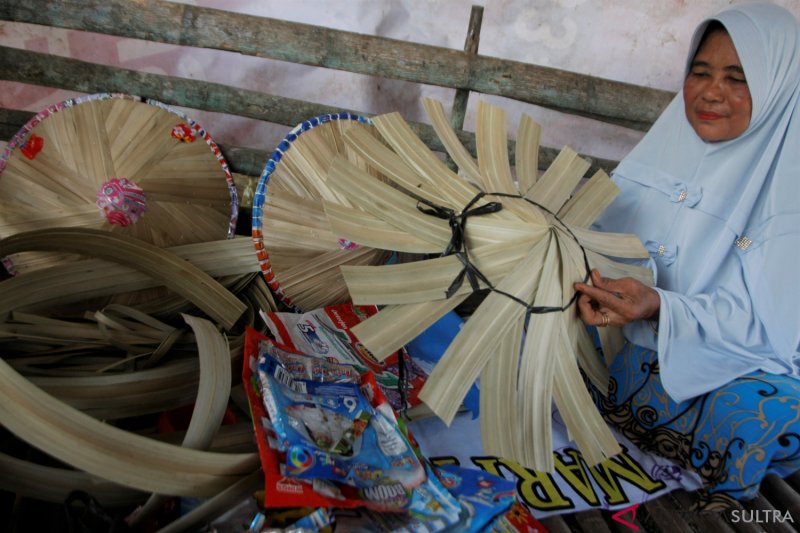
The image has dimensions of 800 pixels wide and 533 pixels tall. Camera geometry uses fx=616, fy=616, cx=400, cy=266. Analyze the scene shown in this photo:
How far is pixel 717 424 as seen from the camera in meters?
1.57

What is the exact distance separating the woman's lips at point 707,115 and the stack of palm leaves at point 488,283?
1.38 ft

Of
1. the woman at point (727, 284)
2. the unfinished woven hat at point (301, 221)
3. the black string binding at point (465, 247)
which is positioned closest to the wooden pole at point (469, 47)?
the unfinished woven hat at point (301, 221)

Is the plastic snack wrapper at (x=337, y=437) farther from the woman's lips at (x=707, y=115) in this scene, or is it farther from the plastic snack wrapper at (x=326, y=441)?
the woman's lips at (x=707, y=115)

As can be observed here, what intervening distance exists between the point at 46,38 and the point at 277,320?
5.73 feet

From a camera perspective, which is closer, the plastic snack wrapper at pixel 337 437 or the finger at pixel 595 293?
the plastic snack wrapper at pixel 337 437

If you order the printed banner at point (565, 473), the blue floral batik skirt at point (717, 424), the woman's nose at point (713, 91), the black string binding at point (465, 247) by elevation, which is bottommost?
the printed banner at point (565, 473)

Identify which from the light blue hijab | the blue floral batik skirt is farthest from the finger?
the blue floral batik skirt

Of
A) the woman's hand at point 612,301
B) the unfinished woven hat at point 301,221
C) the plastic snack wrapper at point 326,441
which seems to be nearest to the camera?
the plastic snack wrapper at point 326,441

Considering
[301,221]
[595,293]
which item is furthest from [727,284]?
[301,221]

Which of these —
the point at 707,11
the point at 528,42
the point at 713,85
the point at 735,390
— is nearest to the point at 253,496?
the point at 735,390

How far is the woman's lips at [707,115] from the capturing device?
1611 mm

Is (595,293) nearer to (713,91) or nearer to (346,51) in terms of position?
(713,91)

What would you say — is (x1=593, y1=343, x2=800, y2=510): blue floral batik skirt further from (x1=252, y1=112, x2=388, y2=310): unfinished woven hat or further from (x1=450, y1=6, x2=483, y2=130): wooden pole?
(x1=450, y1=6, x2=483, y2=130): wooden pole

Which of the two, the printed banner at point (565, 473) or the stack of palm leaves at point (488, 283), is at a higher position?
the stack of palm leaves at point (488, 283)
